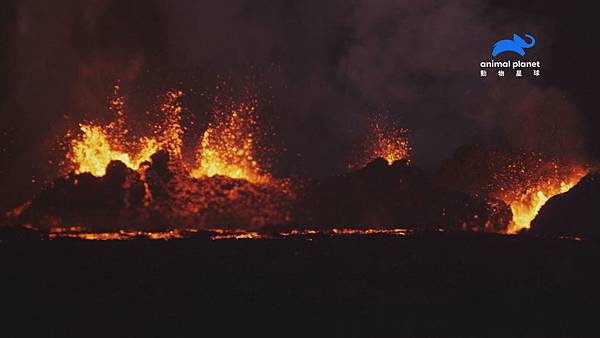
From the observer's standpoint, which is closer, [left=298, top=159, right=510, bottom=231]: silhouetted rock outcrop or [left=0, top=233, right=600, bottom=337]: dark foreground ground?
[left=0, top=233, right=600, bottom=337]: dark foreground ground

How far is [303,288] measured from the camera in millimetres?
28859

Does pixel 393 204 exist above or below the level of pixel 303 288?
above

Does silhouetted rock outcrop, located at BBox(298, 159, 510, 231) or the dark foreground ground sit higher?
silhouetted rock outcrop, located at BBox(298, 159, 510, 231)

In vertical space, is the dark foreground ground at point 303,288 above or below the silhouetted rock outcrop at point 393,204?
below

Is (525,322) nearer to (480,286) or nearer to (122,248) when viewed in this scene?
(480,286)

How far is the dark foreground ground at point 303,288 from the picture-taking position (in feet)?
75.9

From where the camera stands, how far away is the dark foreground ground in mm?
23141

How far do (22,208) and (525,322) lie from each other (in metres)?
54.2

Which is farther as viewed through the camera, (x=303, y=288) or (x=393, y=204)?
(x=393, y=204)

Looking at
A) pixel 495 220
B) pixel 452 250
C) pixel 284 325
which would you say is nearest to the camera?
pixel 284 325

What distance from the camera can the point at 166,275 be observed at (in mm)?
30297

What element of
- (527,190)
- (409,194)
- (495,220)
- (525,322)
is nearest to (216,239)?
(525,322)

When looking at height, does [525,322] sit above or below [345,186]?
below

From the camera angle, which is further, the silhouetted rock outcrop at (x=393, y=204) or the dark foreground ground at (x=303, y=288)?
the silhouetted rock outcrop at (x=393, y=204)
